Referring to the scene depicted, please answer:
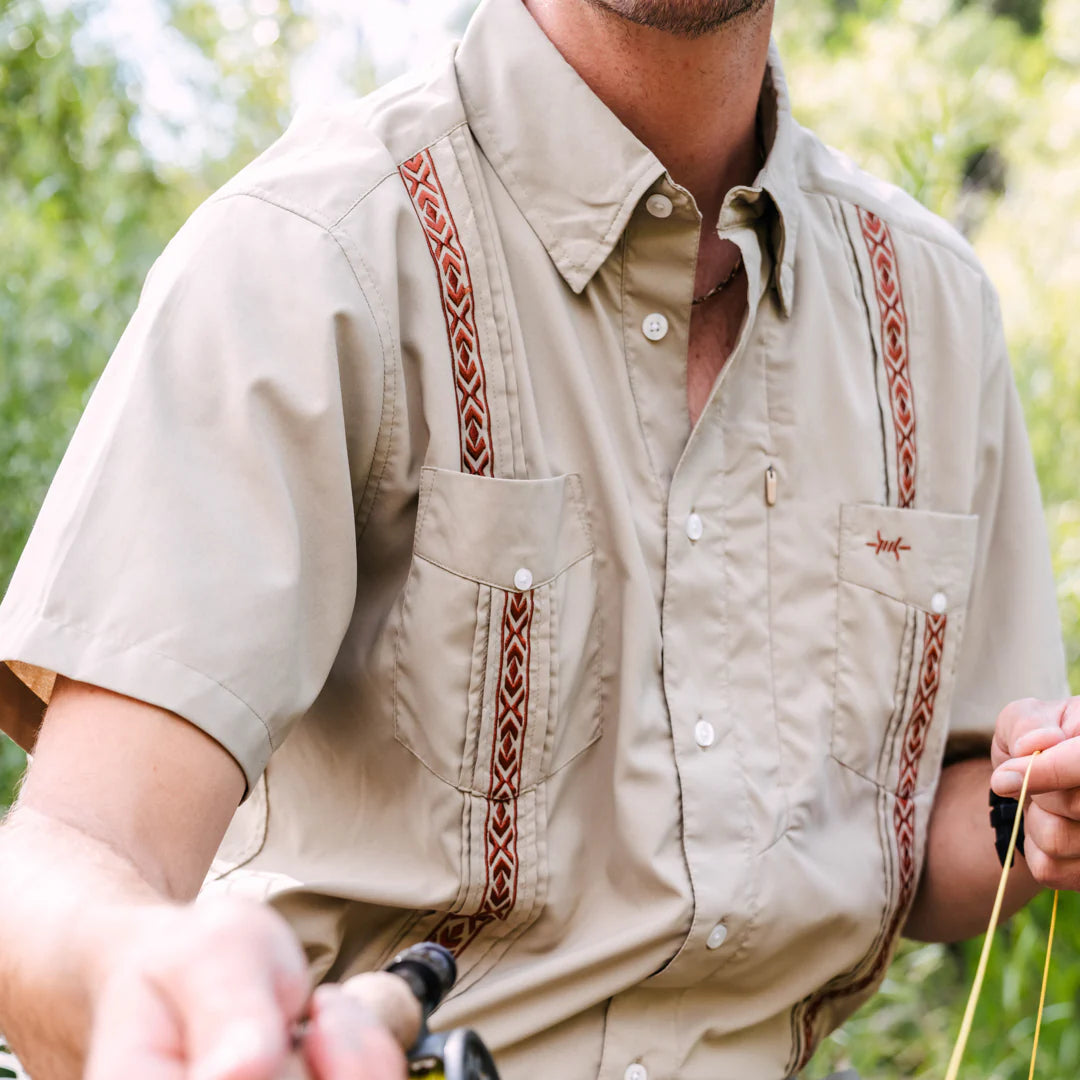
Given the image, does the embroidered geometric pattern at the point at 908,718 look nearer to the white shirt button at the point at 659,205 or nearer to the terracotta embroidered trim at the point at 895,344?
the terracotta embroidered trim at the point at 895,344

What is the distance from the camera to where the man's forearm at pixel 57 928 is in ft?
2.34

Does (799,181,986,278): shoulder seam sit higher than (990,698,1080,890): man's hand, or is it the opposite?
(799,181,986,278): shoulder seam

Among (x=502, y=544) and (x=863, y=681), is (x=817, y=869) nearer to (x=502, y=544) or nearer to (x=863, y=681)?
(x=863, y=681)

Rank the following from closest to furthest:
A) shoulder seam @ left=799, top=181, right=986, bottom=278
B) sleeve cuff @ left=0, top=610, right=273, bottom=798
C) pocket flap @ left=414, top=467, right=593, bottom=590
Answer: sleeve cuff @ left=0, top=610, right=273, bottom=798
pocket flap @ left=414, top=467, right=593, bottom=590
shoulder seam @ left=799, top=181, right=986, bottom=278

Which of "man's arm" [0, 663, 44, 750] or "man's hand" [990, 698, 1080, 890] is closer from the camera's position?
"man's arm" [0, 663, 44, 750]

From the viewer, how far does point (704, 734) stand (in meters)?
1.28

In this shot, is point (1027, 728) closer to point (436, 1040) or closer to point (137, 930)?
point (436, 1040)

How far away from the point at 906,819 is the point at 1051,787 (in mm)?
245

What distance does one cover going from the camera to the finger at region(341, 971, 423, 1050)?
0.66 m

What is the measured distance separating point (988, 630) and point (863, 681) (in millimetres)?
257

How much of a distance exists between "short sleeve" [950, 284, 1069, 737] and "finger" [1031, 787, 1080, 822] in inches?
10.3

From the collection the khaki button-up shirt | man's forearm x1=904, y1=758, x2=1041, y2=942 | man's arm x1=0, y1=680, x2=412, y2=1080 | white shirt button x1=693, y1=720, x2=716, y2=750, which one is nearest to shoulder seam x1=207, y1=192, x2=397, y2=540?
the khaki button-up shirt

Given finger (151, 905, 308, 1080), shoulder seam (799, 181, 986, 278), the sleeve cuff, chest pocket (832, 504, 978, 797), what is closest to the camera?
finger (151, 905, 308, 1080)

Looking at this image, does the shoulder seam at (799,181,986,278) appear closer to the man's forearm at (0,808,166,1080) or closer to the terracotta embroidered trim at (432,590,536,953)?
the terracotta embroidered trim at (432,590,536,953)
